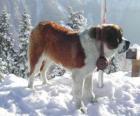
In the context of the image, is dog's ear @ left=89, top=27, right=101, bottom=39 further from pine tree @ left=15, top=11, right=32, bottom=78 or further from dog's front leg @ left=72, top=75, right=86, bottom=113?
pine tree @ left=15, top=11, right=32, bottom=78

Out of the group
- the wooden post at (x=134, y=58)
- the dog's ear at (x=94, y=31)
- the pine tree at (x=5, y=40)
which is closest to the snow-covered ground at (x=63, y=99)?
the wooden post at (x=134, y=58)

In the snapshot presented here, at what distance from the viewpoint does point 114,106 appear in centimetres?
912

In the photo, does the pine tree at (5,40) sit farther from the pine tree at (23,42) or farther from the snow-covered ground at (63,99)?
the snow-covered ground at (63,99)

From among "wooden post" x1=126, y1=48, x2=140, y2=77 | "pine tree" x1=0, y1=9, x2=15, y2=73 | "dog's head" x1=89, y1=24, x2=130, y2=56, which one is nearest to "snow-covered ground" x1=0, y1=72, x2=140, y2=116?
"wooden post" x1=126, y1=48, x2=140, y2=77

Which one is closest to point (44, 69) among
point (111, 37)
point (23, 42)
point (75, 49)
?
point (75, 49)

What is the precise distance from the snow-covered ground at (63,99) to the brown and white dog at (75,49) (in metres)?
0.30

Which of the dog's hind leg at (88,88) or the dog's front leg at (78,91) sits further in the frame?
the dog's hind leg at (88,88)

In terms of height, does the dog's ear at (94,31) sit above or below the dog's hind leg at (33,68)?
above

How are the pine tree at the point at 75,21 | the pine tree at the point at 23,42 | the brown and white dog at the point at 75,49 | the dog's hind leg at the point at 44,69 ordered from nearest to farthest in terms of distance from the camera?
1. the brown and white dog at the point at 75,49
2. the dog's hind leg at the point at 44,69
3. the pine tree at the point at 75,21
4. the pine tree at the point at 23,42

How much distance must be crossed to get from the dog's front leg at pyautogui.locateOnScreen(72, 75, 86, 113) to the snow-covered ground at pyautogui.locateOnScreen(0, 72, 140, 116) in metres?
0.15

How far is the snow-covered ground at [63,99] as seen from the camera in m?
8.82

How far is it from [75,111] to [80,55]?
1.09 m

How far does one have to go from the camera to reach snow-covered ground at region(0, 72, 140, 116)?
8.82m

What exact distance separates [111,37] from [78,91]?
1.25m
